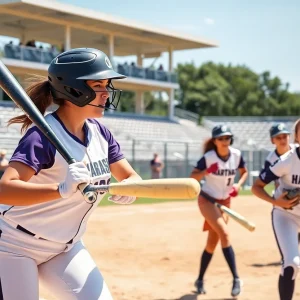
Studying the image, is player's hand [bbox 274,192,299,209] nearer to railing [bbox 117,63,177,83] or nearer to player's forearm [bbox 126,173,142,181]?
player's forearm [bbox 126,173,142,181]

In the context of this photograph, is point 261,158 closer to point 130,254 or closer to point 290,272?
point 130,254

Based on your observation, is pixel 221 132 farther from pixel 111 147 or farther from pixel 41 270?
pixel 41 270

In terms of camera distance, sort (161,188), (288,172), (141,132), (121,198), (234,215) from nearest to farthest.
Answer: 1. (161,188)
2. (121,198)
3. (288,172)
4. (234,215)
5. (141,132)

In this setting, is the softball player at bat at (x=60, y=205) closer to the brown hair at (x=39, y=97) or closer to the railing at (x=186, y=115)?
Result: the brown hair at (x=39, y=97)

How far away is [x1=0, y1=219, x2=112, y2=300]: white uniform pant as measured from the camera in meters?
3.80

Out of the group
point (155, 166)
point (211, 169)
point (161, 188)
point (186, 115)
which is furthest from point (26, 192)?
point (186, 115)

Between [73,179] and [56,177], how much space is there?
1.47ft

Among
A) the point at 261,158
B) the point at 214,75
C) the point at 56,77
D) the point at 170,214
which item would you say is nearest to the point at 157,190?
the point at 56,77

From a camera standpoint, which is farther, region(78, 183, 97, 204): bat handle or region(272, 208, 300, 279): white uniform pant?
region(272, 208, 300, 279): white uniform pant

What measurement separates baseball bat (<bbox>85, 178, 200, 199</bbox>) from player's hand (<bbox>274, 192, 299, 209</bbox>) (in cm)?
297

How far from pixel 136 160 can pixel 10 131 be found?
16.5 ft

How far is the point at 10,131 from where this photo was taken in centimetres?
2634

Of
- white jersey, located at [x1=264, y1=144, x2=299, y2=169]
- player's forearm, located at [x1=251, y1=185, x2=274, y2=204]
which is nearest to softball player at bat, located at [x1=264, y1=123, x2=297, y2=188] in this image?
white jersey, located at [x1=264, y1=144, x2=299, y2=169]

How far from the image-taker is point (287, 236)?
6199mm
